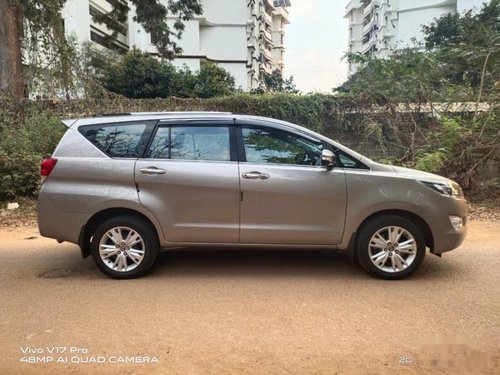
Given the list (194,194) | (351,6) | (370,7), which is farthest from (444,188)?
(351,6)

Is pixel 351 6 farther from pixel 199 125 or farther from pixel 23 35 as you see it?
pixel 199 125

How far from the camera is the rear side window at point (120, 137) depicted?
17.8 feet

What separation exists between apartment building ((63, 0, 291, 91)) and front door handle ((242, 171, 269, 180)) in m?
41.8

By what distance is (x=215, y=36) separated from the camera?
59375mm

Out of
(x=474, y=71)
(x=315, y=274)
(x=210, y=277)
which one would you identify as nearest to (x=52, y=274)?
(x=210, y=277)

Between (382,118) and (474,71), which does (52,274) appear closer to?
(382,118)

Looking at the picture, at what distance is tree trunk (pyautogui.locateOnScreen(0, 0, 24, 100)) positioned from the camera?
41.2ft

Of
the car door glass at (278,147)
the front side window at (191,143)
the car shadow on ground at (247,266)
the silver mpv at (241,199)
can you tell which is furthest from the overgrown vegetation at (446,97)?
the front side window at (191,143)

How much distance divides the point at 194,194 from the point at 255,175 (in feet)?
2.26

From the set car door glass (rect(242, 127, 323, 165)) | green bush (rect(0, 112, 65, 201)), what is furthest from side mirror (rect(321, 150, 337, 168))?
green bush (rect(0, 112, 65, 201))

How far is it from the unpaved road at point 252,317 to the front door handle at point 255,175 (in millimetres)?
1124

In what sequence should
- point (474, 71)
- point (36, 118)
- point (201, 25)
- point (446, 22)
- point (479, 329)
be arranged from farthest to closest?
point (201, 25)
point (446, 22)
point (474, 71)
point (36, 118)
point (479, 329)

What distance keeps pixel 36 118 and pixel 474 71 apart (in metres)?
10.1

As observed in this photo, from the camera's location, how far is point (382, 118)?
39.6 ft
